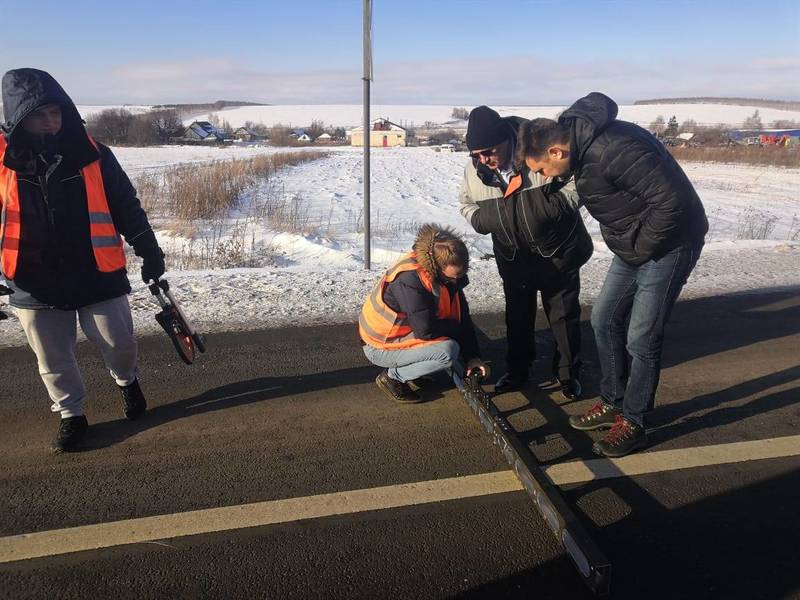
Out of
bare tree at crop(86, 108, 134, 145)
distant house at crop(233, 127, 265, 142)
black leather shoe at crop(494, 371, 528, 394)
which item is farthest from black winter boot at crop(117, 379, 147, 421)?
distant house at crop(233, 127, 265, 142)

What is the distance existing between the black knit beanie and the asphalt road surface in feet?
5.67

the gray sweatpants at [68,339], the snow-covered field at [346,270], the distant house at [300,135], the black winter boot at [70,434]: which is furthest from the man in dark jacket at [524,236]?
the distant house at [300,135]

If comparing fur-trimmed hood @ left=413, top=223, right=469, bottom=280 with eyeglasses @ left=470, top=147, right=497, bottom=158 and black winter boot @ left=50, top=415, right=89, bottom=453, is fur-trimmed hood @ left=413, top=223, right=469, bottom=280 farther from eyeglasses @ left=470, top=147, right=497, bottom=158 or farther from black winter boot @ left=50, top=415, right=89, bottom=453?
black winter boot @ left=50, top=415, right=89, bottom=453

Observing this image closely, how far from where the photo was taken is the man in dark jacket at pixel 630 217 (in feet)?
9.24

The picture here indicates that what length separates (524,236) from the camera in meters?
3.56

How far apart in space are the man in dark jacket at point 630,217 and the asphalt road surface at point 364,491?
0.48 m

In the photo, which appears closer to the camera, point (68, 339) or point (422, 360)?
point (68, 339)

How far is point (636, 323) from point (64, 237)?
10.8 feet

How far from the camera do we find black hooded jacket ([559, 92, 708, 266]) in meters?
2.79

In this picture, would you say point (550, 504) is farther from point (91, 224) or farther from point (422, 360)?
point (91, 224)

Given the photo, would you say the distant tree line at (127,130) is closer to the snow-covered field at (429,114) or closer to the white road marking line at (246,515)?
the snow-covered field at (429,114)

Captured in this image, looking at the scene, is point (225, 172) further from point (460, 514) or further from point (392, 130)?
point (392, 130)

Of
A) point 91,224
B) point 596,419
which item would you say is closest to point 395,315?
point 596,419

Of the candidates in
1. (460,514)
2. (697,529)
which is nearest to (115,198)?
(460,514)
